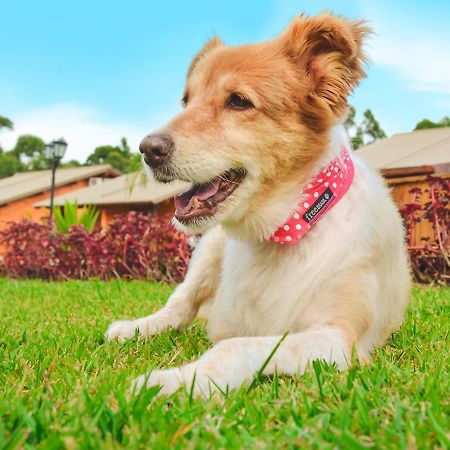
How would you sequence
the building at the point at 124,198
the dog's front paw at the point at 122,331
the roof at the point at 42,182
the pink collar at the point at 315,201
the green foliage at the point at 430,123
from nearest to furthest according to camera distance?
the pink collar at the point at 315,201, the dog's front paw at the point at 122,331, the building at the point at 124,198, the roof at the point at 42,182, the green foliage at the point at 430,123

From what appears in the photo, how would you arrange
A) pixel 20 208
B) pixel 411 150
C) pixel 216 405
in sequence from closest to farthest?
pixel 216 405
pixel 411 150
pixel 20 208

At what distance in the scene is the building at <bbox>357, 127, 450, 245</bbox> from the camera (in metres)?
11.1

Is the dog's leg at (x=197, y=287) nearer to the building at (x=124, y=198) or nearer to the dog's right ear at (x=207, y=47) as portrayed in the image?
the dog's right ear at (x=207, y=47)

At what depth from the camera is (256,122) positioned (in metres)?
3.00

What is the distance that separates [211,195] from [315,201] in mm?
524

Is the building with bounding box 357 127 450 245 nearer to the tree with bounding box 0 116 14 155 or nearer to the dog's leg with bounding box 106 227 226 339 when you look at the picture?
the dog's leg with bounding box 106 227 226 339

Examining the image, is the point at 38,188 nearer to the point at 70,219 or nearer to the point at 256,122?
the point at 70,219

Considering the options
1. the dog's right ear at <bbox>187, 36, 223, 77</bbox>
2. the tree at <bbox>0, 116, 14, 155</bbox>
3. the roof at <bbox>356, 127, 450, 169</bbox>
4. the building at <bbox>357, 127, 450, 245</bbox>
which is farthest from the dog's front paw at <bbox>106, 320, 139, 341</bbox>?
the tree at <bbox>0, 116, 14, 155</bbox>

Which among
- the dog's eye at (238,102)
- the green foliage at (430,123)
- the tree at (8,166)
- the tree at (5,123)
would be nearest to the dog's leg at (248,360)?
the dog's eye at (238,102)

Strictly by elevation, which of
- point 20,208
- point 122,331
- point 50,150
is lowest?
point 122,331

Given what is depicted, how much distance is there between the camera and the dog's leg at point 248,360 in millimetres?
2102

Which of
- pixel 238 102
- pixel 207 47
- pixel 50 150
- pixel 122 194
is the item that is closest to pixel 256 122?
pixel 238 102

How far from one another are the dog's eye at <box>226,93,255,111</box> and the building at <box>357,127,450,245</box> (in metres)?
6.21

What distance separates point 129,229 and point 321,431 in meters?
10.2
